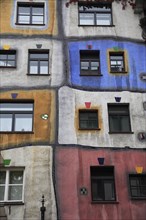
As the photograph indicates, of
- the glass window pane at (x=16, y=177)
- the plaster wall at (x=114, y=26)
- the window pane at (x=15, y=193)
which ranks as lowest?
the window pane at (x=15, y=193)

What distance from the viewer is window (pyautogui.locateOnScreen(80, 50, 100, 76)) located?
1728cm

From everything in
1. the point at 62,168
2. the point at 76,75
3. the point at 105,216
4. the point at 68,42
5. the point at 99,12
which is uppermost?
the point at 99,12

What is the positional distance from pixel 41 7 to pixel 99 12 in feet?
9.46

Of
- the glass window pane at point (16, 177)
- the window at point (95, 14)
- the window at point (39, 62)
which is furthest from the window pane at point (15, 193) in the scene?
the window at point (95, 14)

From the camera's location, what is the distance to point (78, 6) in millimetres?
19109

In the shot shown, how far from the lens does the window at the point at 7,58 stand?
17.2 meters

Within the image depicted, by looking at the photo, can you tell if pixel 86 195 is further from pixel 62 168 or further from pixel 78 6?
pixel 78 6

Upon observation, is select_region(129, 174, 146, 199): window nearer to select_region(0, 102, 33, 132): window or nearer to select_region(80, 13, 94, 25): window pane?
select_region(0, 102, 33, 132): window

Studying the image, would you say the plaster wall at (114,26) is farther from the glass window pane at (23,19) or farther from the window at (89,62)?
the glass window pane at (23,19)

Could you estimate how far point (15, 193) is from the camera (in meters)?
14.6

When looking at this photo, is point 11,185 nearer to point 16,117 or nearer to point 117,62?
point 16,117

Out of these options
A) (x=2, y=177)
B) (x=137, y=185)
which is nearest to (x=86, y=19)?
(x=137, y=185)

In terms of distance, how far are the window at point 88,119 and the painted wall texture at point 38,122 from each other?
3.83ft

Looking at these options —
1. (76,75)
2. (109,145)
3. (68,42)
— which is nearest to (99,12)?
(68,42)
